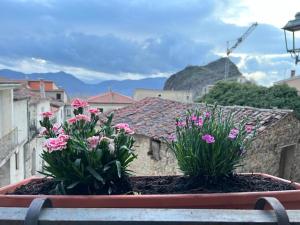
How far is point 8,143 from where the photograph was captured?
12.2m

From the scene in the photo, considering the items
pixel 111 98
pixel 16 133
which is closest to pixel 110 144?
pixel 16 133

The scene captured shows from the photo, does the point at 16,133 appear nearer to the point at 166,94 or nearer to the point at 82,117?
the point at 82,117

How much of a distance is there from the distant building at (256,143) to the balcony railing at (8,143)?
16.4ft

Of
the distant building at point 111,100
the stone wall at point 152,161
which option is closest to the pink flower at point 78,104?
the stone wall at point 152,161

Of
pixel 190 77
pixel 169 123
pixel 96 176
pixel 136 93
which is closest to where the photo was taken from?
pixel 96 176

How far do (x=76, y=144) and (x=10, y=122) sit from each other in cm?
1241

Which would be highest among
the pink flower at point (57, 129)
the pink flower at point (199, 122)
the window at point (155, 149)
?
the pink flower at point (199, 122)

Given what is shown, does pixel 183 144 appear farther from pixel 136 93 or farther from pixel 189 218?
pixel 136 93

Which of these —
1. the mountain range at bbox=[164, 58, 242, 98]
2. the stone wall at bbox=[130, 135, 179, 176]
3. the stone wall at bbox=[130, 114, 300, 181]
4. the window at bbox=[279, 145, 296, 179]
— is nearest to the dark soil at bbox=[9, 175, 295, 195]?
the stone wall at bbox=[130, 114, 300, 181]

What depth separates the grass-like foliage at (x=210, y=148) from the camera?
54.7 inches

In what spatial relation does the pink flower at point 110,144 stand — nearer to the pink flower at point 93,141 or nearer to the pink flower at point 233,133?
the pink flower at point 93,141

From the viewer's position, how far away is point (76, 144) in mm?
1222

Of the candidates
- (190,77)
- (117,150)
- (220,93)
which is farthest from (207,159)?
(190,77)

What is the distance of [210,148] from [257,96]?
33.4 feet
